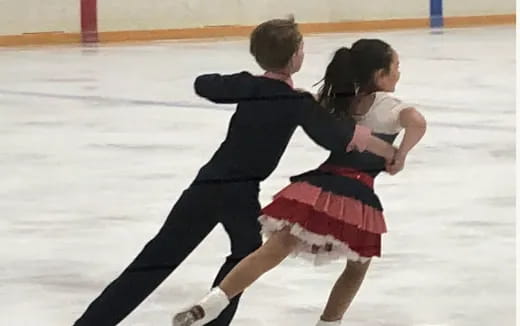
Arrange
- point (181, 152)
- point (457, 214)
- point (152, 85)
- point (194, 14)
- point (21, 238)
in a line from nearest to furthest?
point (21, 238) → point (457, 214) → point (181, 152) → point (152, 85) → point (194, 14)

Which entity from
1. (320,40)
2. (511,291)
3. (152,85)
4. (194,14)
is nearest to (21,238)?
(320,40)

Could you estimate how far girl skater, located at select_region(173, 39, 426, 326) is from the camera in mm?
816

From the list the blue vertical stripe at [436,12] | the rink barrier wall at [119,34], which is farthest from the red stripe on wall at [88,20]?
the blue vertical stripe at [436,12]

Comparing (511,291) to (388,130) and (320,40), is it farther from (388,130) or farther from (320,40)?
(320,40)

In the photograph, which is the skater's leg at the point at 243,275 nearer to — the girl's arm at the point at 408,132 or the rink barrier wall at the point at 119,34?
the girl's arm at the point at 408,132

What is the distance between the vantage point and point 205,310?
0.83 meters

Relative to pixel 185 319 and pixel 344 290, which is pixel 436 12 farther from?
pixel 185 319

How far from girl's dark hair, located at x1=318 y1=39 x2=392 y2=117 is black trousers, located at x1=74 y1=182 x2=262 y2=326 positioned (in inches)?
3.0

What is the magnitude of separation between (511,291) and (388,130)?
0.77 ft

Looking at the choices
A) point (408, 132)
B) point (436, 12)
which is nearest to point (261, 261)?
point (408, 132)

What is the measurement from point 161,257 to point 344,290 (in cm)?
16

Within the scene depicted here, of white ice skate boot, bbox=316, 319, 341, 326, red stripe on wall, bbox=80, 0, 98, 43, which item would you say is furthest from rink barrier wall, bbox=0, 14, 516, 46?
white ice skate boot, bbox=316, 319, 341, 326

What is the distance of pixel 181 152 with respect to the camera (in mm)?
1515

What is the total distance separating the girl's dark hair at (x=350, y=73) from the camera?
81 centimetres
